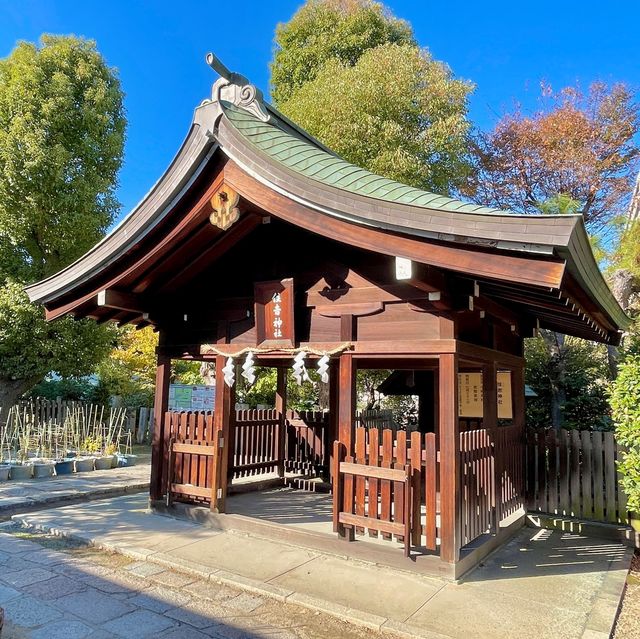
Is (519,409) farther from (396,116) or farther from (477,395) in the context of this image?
(396,116)

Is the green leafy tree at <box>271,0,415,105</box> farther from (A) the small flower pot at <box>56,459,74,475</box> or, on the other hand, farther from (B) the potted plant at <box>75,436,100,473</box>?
(A) the small flower pot at <box>56,459,74,475</box>

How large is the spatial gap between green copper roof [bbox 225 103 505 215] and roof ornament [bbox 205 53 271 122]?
0.14m

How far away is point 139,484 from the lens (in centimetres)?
932

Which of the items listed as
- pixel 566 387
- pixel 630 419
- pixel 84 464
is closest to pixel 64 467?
pixel 84 464

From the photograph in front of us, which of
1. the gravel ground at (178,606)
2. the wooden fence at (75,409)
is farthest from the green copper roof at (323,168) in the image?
the wooden fence at (75,409)

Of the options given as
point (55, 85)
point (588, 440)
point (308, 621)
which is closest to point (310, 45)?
point (55, 85)

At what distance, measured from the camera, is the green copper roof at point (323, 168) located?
443cm

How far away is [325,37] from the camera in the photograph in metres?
19.2

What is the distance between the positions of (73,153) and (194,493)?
11.6 meters

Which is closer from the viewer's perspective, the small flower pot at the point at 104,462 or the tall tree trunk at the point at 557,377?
the tall tree trunk at the point at 557,377

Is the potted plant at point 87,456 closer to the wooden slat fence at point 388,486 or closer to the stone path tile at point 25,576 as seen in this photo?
the stone path tile at point 25,576

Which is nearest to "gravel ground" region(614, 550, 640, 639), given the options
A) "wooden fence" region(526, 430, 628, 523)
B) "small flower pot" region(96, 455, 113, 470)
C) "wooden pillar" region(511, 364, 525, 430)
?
"wooden fence" region(526, 430, 628, 523)

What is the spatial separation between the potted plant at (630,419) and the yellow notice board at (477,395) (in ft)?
5.42

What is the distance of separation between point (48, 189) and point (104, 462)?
7521mm
